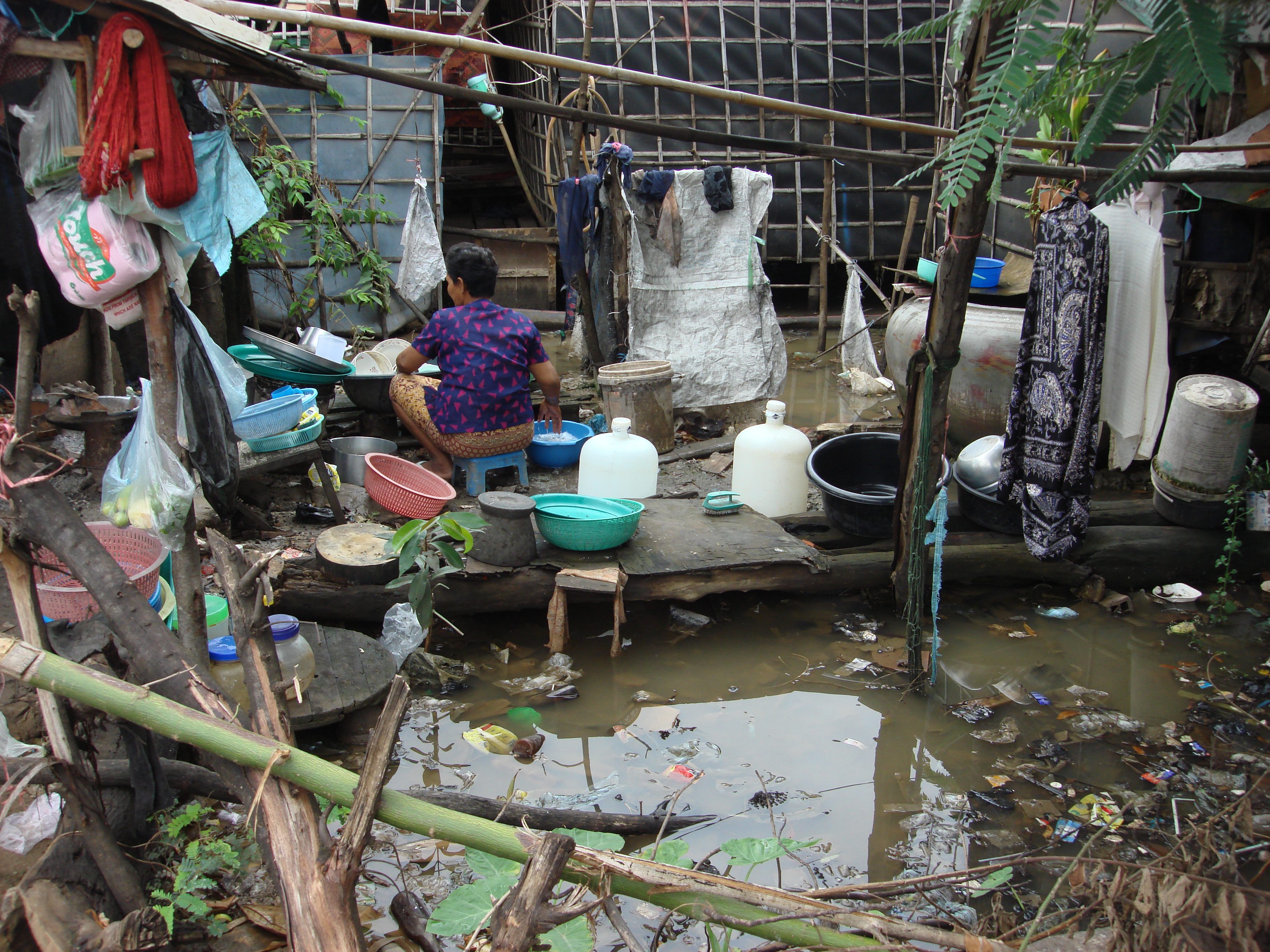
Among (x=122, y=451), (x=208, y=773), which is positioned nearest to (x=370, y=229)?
(x=122, y=451)

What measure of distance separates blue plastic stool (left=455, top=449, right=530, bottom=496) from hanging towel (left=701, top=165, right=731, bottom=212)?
267 centimetres

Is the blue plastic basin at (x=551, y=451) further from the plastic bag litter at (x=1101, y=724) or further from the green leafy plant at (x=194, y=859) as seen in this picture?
the green leafy plant at (x=194, y=859)

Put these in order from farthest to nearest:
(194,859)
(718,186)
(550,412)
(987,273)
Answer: (718,186), (987,273), (550,412), (194,859)

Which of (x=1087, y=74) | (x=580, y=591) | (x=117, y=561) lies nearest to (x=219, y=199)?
(x=117, y=561)

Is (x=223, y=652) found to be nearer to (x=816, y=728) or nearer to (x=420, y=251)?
(x=816, y=728)

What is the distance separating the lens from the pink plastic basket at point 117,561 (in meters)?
2.96

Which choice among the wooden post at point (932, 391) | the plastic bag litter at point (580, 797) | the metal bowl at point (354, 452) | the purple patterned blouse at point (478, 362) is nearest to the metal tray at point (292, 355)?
the metal bowl at point (354, 452)

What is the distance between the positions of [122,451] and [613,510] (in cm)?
219

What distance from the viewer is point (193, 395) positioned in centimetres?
314

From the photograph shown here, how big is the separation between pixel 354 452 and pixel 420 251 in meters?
3.49

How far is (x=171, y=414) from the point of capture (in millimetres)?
2947

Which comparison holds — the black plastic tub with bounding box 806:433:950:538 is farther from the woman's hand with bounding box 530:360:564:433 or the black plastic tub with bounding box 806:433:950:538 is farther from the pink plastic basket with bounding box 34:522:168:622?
the pink plastic basket with bounding box 34:522:168:622

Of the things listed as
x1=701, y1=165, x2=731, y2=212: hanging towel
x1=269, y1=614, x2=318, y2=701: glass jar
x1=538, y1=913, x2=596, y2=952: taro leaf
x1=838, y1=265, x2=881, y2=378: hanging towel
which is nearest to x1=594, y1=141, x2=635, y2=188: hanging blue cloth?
x1=701, y1=165, x2=731, y2=212: hanging towel

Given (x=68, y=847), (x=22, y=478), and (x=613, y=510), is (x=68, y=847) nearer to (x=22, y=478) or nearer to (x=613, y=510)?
(x=22, y=478)
